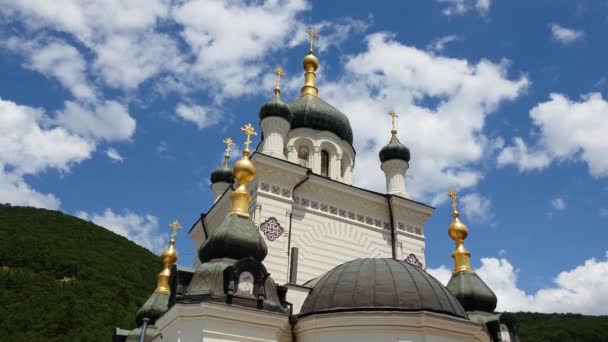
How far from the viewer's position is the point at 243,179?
13734 millimetres

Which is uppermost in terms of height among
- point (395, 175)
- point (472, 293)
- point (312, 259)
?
point (395, 175)

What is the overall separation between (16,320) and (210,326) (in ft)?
82.9

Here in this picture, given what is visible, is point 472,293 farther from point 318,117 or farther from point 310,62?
point 310,62

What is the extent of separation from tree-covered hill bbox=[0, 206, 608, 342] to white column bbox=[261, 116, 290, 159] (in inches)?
759

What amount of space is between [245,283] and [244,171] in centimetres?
359

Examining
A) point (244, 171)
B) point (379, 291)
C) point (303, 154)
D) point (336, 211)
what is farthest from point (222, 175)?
point (379, 291)

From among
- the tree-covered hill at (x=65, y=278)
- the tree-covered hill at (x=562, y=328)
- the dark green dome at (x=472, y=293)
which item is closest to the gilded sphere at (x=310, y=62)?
the dark green dome at (x=472, y=293)

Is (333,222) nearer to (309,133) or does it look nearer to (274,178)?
(274,178)

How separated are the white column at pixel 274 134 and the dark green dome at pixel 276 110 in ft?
0.40

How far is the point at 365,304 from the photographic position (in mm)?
10992

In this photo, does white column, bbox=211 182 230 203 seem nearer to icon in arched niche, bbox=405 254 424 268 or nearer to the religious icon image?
icon in arched niche, bbox=405 254 424 268

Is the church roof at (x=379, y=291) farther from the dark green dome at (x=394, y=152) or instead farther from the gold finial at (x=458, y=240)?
the dark green dome at (x=394, y=152)

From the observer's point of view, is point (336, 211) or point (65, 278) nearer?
point (336, 211)

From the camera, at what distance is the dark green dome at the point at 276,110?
1692cm
